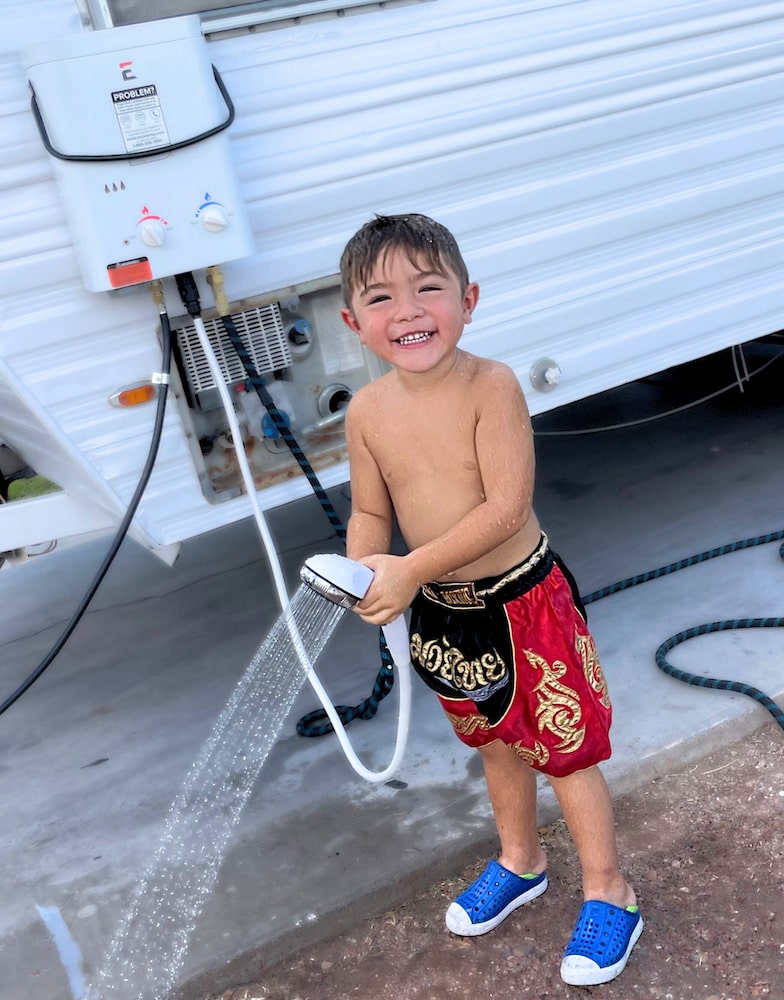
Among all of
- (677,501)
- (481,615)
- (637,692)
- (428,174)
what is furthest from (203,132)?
(677,501)

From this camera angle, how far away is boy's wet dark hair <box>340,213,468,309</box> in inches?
74.8

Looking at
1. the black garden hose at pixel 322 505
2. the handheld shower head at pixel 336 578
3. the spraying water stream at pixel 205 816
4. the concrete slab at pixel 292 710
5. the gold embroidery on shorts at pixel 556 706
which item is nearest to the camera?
the handheld shower head at pixel 336 578

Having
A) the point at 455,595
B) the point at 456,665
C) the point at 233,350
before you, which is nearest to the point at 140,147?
the point at 233,350

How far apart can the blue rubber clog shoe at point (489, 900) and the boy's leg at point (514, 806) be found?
0.9 inches

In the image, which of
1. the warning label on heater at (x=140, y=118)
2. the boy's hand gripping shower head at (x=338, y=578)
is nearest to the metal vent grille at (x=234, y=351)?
the warning label on heater at (x=140, y=118)

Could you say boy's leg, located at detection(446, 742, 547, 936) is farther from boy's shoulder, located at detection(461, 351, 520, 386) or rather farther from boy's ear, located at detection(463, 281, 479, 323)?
boy's ear, located at detection(463, 281, 479, 323)

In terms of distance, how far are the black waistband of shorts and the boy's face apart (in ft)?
1.37

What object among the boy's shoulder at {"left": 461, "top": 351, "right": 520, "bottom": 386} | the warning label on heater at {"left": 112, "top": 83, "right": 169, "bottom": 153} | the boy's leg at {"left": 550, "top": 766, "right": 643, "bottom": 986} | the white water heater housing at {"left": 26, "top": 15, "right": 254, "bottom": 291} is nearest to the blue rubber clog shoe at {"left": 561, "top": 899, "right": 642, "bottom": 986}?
the boy's leg at {"left": 550, "top": 766, "right": 643, "bottom": 986}

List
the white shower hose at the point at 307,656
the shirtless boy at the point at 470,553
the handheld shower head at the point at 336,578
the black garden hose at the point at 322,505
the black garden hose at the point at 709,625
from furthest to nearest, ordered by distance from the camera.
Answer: the black garden hose at the point at 709,625, the black garden hose at the point at 322,505, the white shower hose at the point at 307,656, the shirtless boy at the point at 470,553, the handheld shower head at the point at 336,578

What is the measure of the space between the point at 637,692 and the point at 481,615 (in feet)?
3.64

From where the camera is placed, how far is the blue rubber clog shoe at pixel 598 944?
6.86 feet

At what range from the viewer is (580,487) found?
4.80 metres

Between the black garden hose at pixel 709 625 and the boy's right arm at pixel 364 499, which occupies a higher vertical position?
the boy's right arm at pixel 364 499

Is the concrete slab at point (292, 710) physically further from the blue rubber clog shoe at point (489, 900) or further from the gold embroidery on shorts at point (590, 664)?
the gold embroidery on shorts at point (590, 664)
